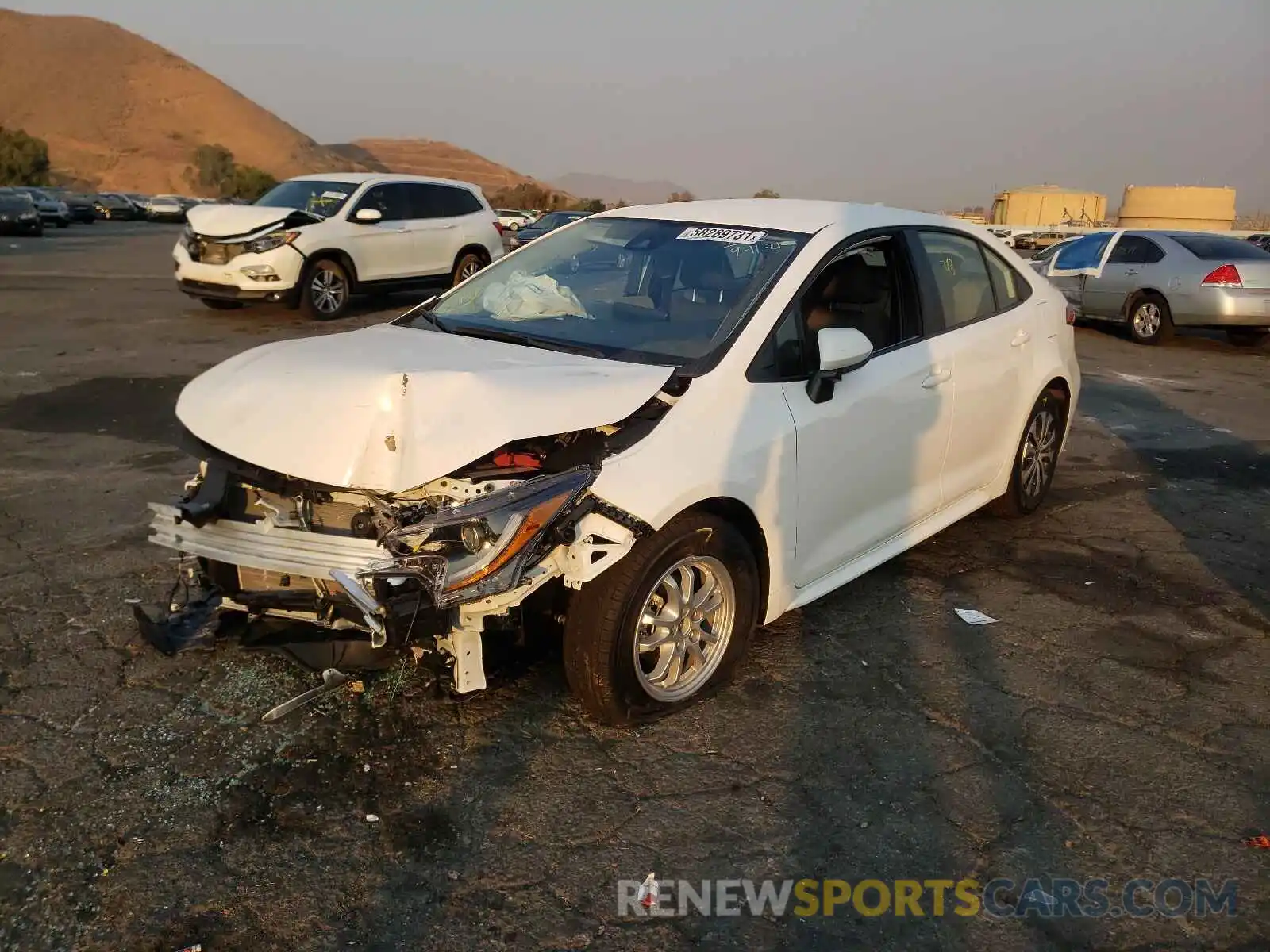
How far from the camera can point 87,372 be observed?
29.7 feet

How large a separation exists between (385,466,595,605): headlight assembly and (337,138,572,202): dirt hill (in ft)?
457

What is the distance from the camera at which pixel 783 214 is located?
4.37 meters

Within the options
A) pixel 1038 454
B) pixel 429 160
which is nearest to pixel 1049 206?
pixel 1038 454

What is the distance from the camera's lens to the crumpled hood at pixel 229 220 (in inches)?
478

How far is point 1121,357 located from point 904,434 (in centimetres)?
1008

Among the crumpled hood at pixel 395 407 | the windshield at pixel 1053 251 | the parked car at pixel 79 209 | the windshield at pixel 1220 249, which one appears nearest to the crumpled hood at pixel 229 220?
the crumpled hood at pixel 395 407

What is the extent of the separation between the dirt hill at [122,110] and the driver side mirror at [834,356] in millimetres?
109893

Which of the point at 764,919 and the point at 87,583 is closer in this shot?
the point at 764,919

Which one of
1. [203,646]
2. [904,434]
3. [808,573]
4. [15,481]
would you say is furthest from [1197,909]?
[15,481]

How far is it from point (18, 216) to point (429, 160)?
142 m

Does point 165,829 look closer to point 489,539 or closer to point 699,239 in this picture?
point 489,539

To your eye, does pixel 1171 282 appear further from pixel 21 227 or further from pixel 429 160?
pixel 429 160

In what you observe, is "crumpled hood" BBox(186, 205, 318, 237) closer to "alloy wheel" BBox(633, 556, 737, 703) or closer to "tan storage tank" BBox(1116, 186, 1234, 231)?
"alloy wheel" BBox(633, 556, 737, 703)

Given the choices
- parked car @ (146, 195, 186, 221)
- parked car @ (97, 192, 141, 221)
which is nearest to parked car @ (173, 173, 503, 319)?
parked car @ (97, 192, 141, 221)
